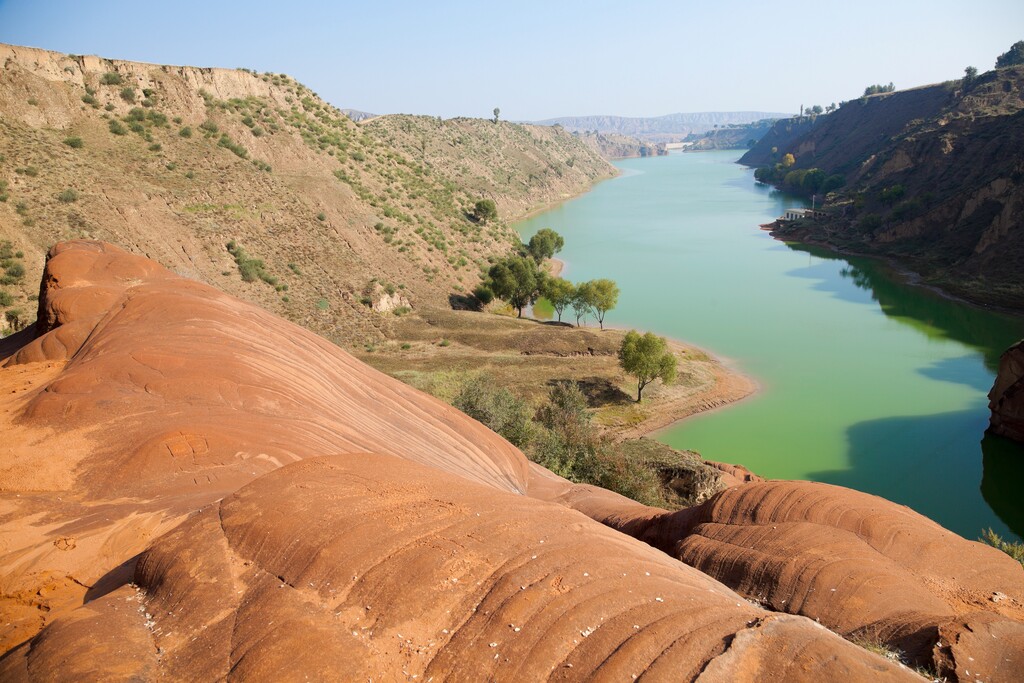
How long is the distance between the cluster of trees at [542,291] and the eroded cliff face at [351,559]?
106ft

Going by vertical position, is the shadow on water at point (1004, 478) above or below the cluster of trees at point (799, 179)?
below

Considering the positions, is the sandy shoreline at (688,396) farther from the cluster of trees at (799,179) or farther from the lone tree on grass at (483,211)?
the cluster of trees at (799,179)

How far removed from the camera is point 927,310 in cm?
4762

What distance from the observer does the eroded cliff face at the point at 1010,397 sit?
26.8 meters

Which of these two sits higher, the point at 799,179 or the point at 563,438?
the point at 799,179

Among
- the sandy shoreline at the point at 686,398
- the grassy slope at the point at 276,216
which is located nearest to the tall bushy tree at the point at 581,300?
the grassy slope at the point at 276,216

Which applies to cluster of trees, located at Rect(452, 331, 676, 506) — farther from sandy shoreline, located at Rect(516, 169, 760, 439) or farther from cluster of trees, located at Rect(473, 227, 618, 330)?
cluster of trees, located at Rect(473, 227, 618, 330)

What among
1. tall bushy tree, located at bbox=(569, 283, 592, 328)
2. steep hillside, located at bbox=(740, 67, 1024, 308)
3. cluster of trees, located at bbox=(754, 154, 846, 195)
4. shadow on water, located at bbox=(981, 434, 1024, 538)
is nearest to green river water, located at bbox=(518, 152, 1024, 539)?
shadow on water, located at bbox=(981, 434, 1024, 538)

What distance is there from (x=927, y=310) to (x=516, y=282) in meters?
30.4

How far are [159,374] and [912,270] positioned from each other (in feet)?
208

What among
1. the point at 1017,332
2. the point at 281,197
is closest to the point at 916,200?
the point at 1017,332

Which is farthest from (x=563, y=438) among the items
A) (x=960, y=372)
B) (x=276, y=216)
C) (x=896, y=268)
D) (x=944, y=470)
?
(x=896, y=268)

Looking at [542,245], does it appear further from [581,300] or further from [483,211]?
[581,300]

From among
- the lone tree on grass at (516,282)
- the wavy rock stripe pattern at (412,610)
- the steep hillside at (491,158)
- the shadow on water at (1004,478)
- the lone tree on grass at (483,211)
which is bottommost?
the shadow on water at (1004,478)
